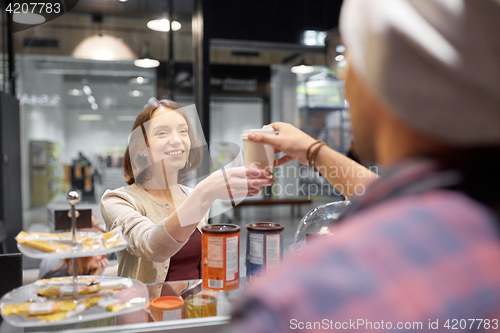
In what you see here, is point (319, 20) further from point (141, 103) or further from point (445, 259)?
point (445, 259)

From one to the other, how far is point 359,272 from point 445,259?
0.27 ft

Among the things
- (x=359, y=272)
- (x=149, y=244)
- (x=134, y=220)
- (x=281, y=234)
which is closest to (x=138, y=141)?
(x=134, y=220)

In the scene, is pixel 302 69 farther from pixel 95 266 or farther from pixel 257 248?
pixel 257 248

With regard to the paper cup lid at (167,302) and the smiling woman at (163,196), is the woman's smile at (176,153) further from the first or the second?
the paper cup lid at (167,302)

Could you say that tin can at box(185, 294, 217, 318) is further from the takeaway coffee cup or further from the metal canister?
the takeaway coffee cup

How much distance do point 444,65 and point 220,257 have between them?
2.73ft

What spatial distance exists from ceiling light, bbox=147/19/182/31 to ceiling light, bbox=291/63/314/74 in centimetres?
183

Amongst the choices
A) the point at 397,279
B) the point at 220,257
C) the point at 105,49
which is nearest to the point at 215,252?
the point at 220,257

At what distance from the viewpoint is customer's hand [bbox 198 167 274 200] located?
3.73 feet

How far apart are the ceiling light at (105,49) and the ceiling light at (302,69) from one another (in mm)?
2310

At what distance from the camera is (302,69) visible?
18.3 feet

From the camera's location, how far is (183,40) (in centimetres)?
448

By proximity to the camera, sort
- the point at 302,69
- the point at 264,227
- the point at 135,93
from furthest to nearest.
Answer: the point at 302,69 < the point at 135,93 < the point at 264,227

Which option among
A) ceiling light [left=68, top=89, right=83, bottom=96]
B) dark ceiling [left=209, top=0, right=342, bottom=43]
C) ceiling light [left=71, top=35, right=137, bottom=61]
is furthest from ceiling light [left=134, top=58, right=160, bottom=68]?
dark ceiling [left=209, top=0, right=342, bottom=43]
